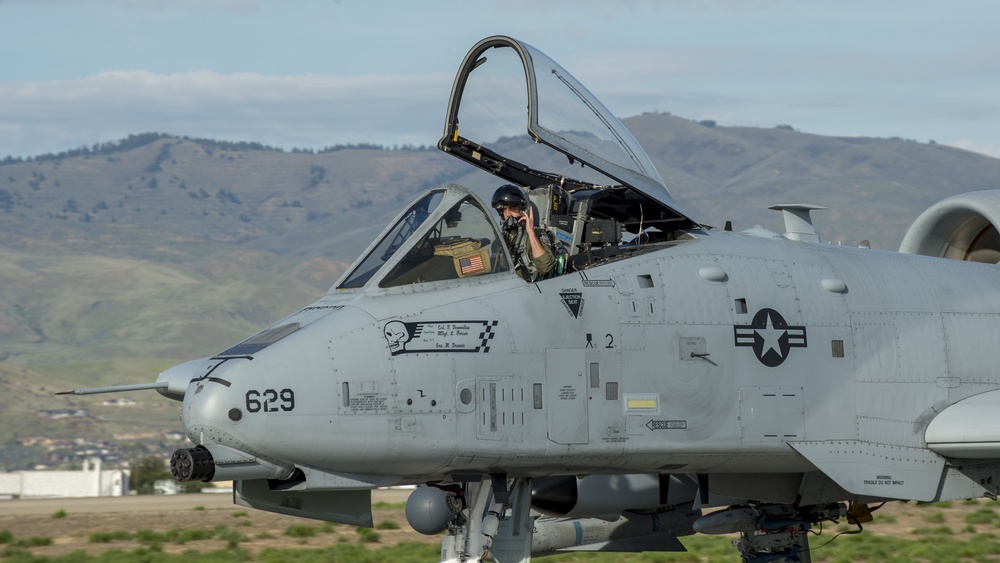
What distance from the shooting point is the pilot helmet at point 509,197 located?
10.7 metres

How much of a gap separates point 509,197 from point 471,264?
83cm

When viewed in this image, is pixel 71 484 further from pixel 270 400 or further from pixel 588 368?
pixel 270 400

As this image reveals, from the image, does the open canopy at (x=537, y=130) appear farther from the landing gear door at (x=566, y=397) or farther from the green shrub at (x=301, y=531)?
the green shrub at (x=301, y=531)

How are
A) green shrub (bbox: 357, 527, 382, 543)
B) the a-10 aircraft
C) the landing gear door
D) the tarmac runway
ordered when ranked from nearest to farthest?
the a-10 aircraft < the landing gear door < green shrub (bbox: 357, 527, 382, 543) < the tarmac runway

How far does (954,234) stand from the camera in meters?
15.3

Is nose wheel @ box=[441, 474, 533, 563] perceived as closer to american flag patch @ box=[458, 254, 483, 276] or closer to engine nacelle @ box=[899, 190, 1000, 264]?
american flag patch @ box=[458, 254, 483, 276]

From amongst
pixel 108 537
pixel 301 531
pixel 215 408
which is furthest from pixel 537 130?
pixel 108 537

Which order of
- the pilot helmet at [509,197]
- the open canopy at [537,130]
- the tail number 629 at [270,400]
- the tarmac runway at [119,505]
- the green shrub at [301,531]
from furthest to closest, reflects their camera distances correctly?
the tarmac runway at [119,505]
the green shrub at [301,531]
the open canopy at [537,130]
the pilot helmet at [509,197]
the tail number 629 at [270,400]

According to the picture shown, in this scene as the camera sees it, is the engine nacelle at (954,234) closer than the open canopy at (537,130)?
No

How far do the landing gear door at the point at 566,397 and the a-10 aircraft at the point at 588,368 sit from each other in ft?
0.05

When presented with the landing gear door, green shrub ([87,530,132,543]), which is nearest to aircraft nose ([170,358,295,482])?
the landing gear door

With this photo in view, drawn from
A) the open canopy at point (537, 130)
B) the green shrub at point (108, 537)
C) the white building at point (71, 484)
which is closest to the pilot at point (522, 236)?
the open canopy at point (537, 130)

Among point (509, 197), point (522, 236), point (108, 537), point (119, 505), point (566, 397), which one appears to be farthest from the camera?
point (119, 505)

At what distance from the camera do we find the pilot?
10.3 meters
